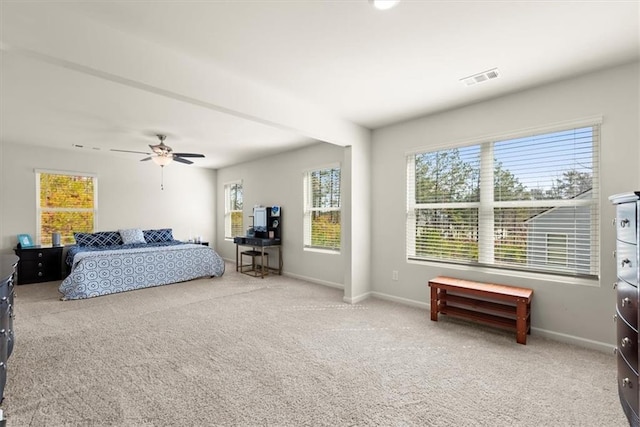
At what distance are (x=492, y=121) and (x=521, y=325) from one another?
7.12 feet

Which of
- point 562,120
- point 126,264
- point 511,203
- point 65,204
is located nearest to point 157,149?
point 126,264

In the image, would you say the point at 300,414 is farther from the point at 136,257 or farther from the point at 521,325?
the point at 136,257

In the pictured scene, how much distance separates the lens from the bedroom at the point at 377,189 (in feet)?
8.60

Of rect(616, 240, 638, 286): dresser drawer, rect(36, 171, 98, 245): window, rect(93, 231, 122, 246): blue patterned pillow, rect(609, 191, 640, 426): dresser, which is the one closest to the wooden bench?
rect(609, 191, 640, 426): dresser

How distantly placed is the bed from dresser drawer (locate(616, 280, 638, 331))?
Result: 568 centimetres

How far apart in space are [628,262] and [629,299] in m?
0.20

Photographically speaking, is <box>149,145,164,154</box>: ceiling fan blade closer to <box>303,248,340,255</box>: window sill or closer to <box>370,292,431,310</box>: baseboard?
<box>303,248,340,255</box>: window sill

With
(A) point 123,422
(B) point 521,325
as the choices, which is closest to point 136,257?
(A) point 123,422

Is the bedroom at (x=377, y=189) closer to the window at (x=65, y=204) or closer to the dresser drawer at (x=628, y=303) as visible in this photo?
the window at (x=65, y=204)

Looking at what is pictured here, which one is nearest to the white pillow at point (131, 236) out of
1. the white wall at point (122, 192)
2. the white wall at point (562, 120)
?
the white wall at point (122, 192)

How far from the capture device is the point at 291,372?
2297 mm

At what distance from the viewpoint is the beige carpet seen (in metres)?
1.81

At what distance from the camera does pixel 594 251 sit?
272 centimetres

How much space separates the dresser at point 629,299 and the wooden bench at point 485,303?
1086 millimetres
